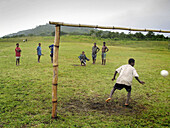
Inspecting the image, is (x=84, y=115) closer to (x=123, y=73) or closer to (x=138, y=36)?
(x=123, y=73)

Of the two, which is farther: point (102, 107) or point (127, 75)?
point (102, 107)

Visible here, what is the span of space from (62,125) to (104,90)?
12.0ft

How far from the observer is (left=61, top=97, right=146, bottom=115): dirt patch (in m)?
5.51

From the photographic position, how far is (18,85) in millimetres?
8039

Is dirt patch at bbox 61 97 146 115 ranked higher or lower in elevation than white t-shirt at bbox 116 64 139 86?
lower

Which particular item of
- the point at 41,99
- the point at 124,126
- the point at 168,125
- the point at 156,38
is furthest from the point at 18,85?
the point at 156,38

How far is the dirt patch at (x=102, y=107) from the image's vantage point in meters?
5.51

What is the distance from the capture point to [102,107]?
5867 millimetres

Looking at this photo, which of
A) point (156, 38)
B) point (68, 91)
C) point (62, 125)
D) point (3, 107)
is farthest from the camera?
point (156, 38)

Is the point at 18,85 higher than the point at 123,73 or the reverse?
the reverse

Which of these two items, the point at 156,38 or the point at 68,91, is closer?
the point at 68,91

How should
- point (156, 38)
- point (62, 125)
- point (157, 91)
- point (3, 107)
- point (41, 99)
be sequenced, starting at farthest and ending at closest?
point (156, 38) < point (157, 91) < point (41, 99) < point (3, 107) < point (62, 125)

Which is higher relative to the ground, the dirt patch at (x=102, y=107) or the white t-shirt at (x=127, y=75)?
the white t-shirt at (x=127, y=75)

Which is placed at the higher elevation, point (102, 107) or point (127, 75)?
point (127, 75)
